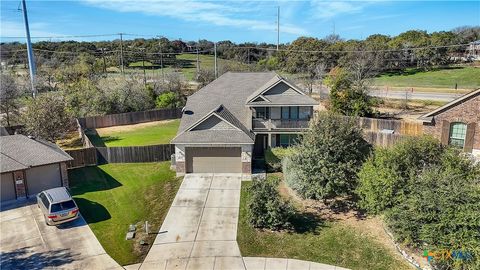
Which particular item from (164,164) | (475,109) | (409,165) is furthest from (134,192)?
(475,109)

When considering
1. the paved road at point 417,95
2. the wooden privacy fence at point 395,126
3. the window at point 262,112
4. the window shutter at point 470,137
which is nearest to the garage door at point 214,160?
the window at point 262,112

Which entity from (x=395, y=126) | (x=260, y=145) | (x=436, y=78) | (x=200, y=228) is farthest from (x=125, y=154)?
(x=436, y=78)

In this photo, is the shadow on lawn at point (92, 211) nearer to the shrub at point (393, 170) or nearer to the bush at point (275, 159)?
the bush at point (275, 159)

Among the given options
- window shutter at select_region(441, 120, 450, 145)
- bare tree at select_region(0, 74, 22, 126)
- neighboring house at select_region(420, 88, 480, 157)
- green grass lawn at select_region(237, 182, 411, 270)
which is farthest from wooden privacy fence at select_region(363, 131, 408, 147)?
bare tree at select_region(0, 74, 22, 126)

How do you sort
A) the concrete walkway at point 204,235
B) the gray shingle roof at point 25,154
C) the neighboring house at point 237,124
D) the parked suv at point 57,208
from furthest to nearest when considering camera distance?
the neighboring house at point 237,124
the gray shingle roof at point 25,154
the parked suv at point 57,208
the concrete walkway at point 204,235

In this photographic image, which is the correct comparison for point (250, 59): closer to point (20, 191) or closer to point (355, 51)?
point (355, 51)

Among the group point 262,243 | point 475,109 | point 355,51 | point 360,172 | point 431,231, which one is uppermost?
point 355,51

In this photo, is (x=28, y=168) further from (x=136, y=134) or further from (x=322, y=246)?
(x=322, y=246)
